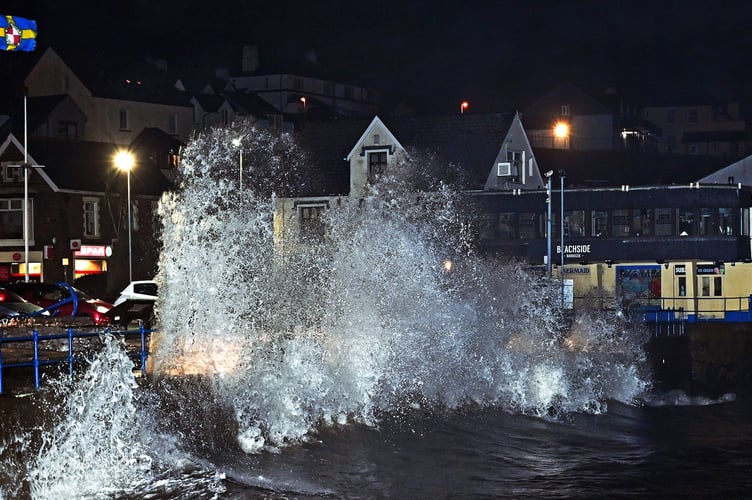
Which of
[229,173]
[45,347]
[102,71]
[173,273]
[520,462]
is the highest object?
[102,71]

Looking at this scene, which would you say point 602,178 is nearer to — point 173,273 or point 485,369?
point 485,369

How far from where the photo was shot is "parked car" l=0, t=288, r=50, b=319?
4055 cm

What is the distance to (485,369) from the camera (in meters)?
34.5

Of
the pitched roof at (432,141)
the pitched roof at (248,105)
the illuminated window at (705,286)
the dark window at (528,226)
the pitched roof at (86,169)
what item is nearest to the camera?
the illuminated window at (705,286)

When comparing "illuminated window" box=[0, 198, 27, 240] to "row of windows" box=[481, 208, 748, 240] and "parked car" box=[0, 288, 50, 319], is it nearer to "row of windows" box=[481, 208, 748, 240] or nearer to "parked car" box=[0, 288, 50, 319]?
"parked car" box=[0, 288, 50, 319]

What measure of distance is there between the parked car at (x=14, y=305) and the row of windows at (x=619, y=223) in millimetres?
26736

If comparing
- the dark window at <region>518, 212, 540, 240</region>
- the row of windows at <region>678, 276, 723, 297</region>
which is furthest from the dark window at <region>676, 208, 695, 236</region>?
the dark window at <region>518, 212, 540, 240</region>

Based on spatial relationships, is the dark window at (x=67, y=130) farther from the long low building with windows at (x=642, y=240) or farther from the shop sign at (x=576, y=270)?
the shop sign at (x=576, y=270)

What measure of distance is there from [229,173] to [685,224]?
80.3ft

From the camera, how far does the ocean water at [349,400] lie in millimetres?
21500

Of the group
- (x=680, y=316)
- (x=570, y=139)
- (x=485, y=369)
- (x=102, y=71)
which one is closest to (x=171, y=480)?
(x=485, y=369)

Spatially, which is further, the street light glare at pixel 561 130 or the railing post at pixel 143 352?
the street light glare at pixel 561 130

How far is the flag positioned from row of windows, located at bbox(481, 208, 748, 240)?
25.1m

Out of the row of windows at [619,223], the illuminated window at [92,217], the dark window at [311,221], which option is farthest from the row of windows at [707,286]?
the illuminated window at [92,217]
